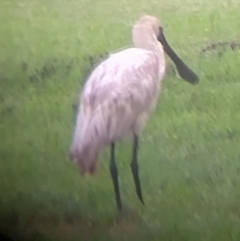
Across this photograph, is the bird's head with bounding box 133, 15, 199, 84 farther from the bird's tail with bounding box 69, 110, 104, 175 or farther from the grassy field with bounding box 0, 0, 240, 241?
the bird's tail with bounding box 69, 110, 104, 175

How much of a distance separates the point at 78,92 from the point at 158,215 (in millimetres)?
448

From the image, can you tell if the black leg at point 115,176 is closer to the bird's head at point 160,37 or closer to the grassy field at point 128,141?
the grassy field at point 128,141

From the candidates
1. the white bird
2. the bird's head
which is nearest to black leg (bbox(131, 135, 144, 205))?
the white bird

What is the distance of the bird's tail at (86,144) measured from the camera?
109cm

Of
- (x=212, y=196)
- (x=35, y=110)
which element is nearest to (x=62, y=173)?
(x=35, y=110)

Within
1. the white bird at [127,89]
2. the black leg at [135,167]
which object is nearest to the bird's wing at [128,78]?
the white bird at [127,89]

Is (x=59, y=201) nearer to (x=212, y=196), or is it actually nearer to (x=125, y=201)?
(x=125, y=201)

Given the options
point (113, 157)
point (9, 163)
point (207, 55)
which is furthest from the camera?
point (9, 163)

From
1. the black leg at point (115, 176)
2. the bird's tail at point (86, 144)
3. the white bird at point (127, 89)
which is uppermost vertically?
the white bird at point (127, 89)

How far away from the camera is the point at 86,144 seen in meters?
1.11

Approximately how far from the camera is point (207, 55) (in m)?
1.00

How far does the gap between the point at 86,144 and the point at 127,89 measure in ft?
0.69

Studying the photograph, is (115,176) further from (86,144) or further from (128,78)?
(128,78)

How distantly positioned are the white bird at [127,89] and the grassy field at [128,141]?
0.08ft
